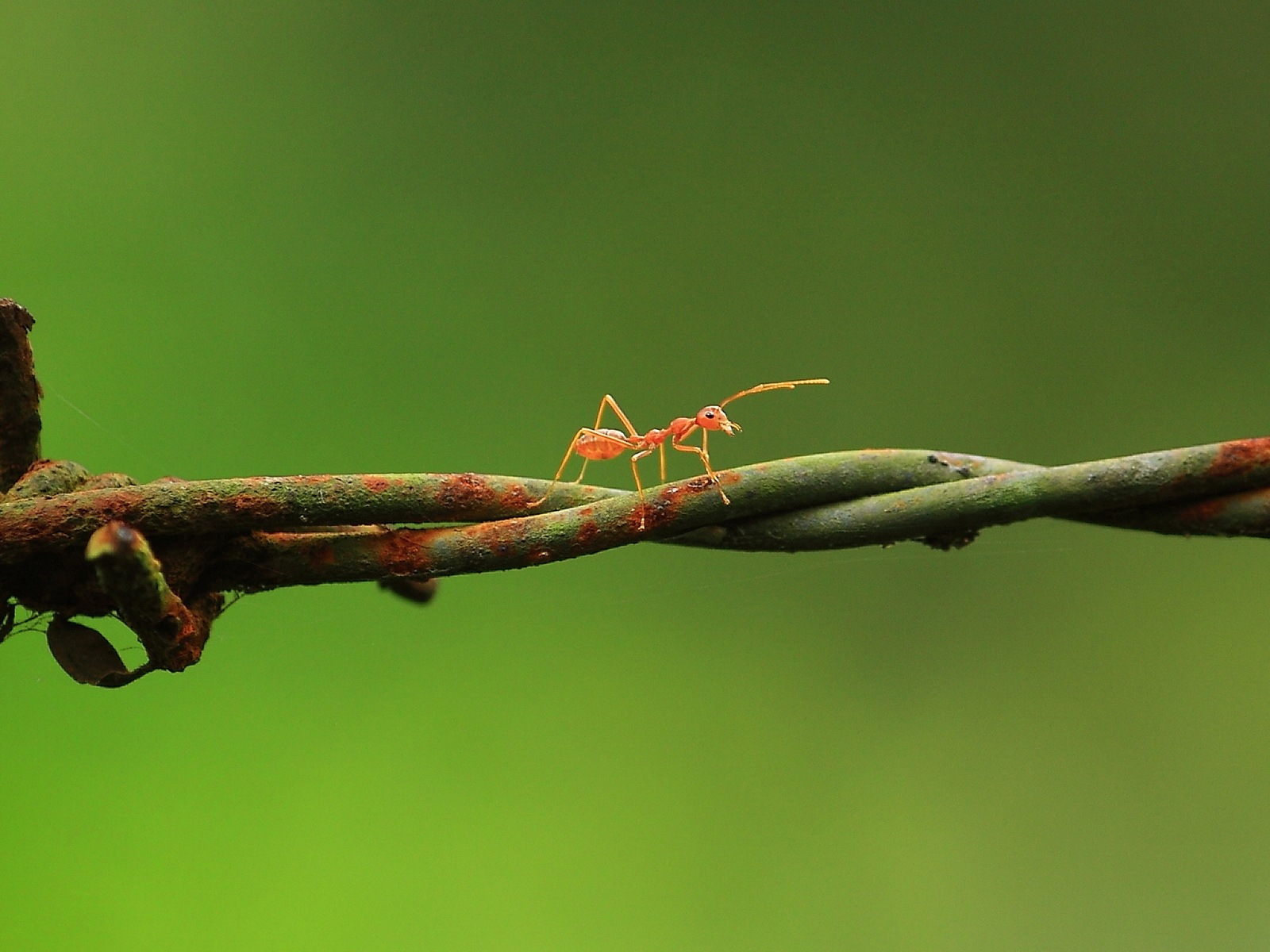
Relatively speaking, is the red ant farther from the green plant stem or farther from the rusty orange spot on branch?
the rusty orange spot on branch

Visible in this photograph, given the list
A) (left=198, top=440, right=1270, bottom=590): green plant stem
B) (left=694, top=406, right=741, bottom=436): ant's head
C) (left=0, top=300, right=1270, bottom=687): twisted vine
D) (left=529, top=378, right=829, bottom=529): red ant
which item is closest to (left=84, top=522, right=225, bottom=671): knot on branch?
(left=0, top=300, right=1270, bottom=687): twisted vine

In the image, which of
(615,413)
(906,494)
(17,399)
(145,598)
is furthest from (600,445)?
(145,598)

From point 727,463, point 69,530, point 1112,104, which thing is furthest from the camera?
point 1112,104

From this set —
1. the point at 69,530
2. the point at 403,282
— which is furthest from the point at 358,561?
the point at 403,282

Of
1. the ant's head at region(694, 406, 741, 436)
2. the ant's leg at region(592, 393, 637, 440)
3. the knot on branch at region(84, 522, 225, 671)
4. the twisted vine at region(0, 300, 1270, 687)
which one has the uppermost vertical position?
the ant's leg at region(592, 393, 637, 440)

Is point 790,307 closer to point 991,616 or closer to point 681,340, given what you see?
point 681,340

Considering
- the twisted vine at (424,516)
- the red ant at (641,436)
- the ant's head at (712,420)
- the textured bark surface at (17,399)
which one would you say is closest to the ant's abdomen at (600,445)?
the red ant at (641,436)
